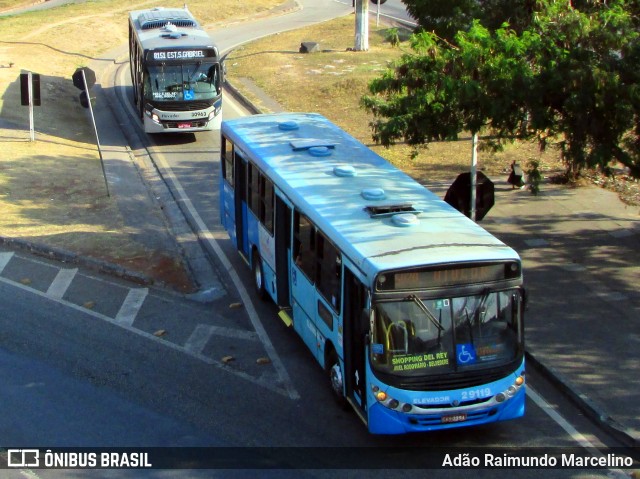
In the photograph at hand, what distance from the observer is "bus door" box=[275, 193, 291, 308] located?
530 inches

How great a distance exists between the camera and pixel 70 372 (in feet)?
41.8

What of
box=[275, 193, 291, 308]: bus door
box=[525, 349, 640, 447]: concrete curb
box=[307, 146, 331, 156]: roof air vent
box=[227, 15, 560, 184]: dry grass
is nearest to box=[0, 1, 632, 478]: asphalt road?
box=[525, 349, 640, 447]: concrete curb

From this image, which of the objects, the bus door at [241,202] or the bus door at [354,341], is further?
the bus door at [241,202]

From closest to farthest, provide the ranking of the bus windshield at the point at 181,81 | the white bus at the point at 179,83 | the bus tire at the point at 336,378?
the bus tire at the point at 336,378
the white bus at the point at 179,83
the bus windshield at the point at 181,81

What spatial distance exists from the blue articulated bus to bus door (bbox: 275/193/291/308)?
0.34 meters

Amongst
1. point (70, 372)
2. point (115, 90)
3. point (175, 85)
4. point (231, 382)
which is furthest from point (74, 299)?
point (115, 90)

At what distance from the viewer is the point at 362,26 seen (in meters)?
39.7

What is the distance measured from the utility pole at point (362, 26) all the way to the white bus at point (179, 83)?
1258 cm

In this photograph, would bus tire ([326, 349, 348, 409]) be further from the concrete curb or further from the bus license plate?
the concrete curb

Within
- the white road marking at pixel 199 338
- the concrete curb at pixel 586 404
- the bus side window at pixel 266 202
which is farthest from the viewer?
the bus side window at pixel 266 202

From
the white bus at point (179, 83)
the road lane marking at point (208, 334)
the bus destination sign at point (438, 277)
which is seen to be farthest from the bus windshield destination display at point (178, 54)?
the bus destination sign at point (438, 277)

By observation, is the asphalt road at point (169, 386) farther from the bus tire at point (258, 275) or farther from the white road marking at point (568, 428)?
the bus tire at point (258, 275)

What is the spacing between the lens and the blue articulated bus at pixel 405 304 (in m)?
10.0

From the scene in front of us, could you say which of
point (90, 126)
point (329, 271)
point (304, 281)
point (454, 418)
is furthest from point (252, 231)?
point (90, 126)
